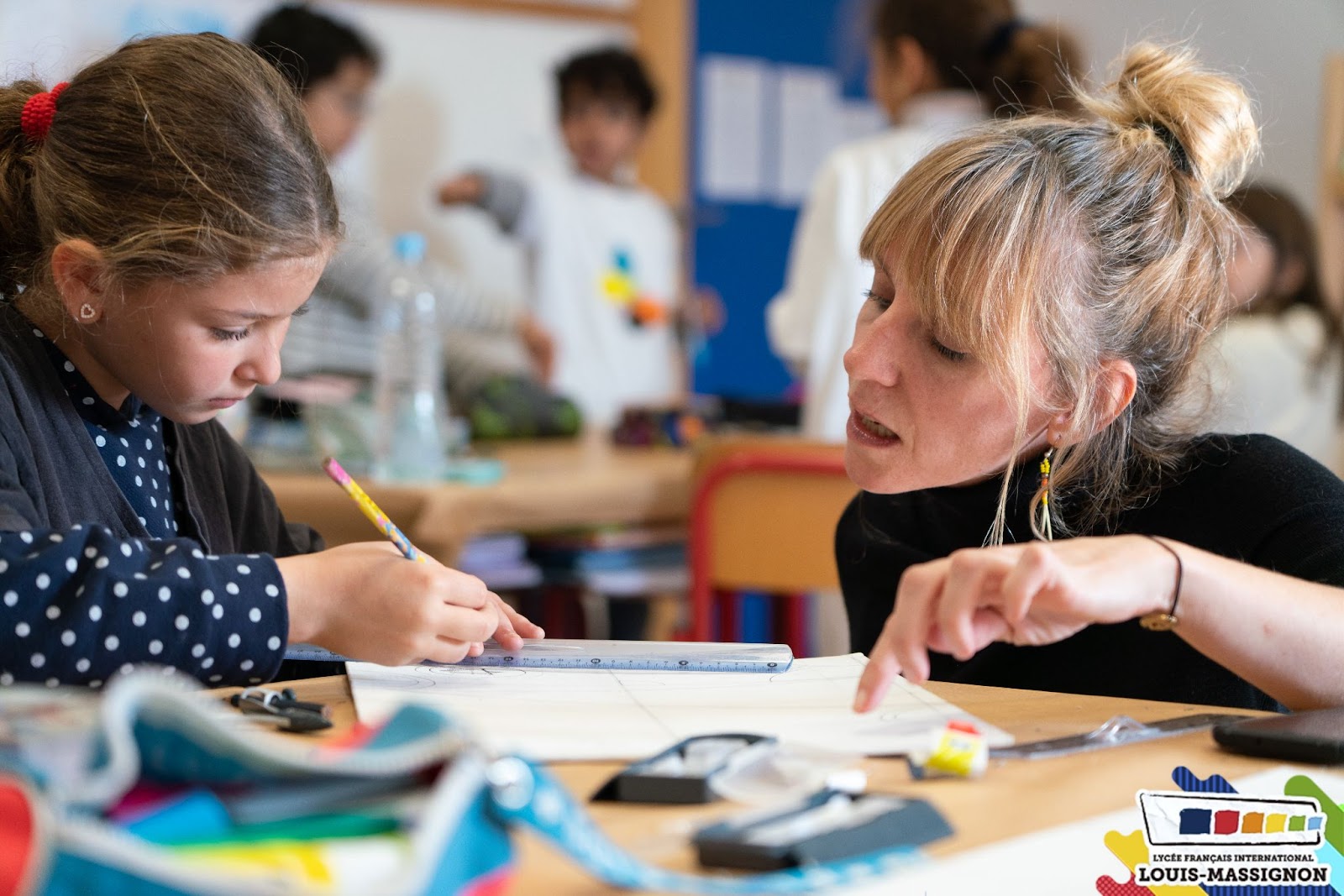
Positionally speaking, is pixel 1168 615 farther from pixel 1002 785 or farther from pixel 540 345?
pixel 540 345

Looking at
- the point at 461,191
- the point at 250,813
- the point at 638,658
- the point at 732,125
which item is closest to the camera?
the point at 250,813

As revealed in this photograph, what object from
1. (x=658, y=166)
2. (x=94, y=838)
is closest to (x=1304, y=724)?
(x=94, y=838)

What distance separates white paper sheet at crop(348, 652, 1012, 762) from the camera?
0.70 metres

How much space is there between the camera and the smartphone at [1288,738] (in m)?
0.69

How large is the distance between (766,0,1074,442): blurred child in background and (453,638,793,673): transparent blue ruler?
56.6 inches

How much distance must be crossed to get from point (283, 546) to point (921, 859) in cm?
79

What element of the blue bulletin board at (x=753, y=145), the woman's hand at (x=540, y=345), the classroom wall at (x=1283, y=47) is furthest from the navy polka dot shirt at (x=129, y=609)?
the blue bulletin board at (x=753, y=145)

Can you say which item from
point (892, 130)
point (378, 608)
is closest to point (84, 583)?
point (378, 608)

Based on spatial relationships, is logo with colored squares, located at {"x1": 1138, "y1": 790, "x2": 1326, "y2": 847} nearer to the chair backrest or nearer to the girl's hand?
the girl's hand

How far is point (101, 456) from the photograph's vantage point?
1.00 meters

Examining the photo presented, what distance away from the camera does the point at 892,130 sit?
2596mm

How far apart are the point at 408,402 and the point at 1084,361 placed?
146cm

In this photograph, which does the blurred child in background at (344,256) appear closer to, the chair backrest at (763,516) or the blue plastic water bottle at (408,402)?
the blue plastic water bottle at (408,402)

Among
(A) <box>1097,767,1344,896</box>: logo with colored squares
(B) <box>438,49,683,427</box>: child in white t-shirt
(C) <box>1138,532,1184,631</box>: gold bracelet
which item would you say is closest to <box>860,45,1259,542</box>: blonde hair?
(C) <box>1138,532,1184,631</box>: gold bracelet
